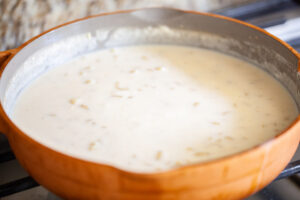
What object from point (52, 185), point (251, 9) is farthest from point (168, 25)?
point (52, 185)

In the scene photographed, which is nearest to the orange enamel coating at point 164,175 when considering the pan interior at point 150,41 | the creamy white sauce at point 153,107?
the creamy white sauce at point 153,107

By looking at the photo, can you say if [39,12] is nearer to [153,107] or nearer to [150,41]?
[150,41]

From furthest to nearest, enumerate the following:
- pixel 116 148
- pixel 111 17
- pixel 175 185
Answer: pixel 111 17
pixel 116 148
pixel 175 185

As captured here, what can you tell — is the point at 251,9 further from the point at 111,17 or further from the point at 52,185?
the point at 52,185

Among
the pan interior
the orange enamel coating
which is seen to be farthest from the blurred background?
the orange enamel coating

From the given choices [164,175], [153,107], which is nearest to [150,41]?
[153,107]

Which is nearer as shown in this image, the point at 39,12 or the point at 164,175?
the point at 164,175
